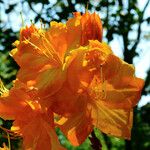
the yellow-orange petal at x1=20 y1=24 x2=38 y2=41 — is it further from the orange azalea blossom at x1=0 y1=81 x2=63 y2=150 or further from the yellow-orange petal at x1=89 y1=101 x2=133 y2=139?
the yellow-orange petal at x1=89 y1=101 x2=133 y2=139

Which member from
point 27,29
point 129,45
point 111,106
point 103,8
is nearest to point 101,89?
point 111,106

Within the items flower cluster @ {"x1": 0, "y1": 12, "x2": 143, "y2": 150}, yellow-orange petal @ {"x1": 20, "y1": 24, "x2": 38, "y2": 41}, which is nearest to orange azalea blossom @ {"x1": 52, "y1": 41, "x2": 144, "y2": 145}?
flower cluster @ {"x1": 0, "y1": 12, "x2": 143, "y2": 150}

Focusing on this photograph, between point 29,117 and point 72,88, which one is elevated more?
point 72,88

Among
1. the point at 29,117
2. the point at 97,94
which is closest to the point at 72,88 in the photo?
the point at 97,94

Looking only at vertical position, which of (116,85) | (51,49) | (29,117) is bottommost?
(29,117)

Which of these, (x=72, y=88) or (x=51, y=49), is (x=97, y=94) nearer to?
(x=72, y=88)

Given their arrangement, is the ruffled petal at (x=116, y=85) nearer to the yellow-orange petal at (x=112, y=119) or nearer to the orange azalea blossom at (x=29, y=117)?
the yellow-orange petal at (x=112, y=119)

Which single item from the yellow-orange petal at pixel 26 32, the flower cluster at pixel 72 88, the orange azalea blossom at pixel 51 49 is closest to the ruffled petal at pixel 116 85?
the flower cluster at pixel 72 88
